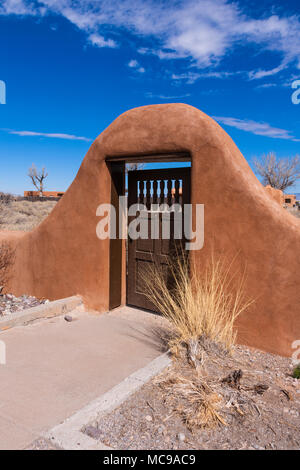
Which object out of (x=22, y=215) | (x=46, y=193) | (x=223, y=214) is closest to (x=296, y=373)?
(x=223, y=214)

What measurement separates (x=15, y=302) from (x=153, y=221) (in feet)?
10.4

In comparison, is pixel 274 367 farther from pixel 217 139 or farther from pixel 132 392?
pixel 217 139

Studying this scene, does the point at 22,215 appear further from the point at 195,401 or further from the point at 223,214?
the point at 195,401

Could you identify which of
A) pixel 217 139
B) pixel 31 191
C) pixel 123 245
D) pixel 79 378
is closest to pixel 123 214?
pixel 123 245

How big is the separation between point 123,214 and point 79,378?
2950 millimetres

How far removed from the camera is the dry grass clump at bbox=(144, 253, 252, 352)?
368 centimetres

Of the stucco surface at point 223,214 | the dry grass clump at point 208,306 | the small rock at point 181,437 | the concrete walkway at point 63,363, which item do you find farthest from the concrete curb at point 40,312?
the small rock at point 181,437

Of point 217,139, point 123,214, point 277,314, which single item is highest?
point 217,139

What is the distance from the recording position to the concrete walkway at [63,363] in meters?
2.77

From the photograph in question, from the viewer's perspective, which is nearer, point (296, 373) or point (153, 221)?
point (296, 373)

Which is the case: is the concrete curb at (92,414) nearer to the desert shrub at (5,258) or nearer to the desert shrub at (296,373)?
the desert shrub at (296,373)

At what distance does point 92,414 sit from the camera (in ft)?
8.65

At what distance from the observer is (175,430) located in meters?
2.49

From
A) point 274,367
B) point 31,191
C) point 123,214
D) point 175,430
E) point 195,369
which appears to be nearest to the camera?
point 175,430
